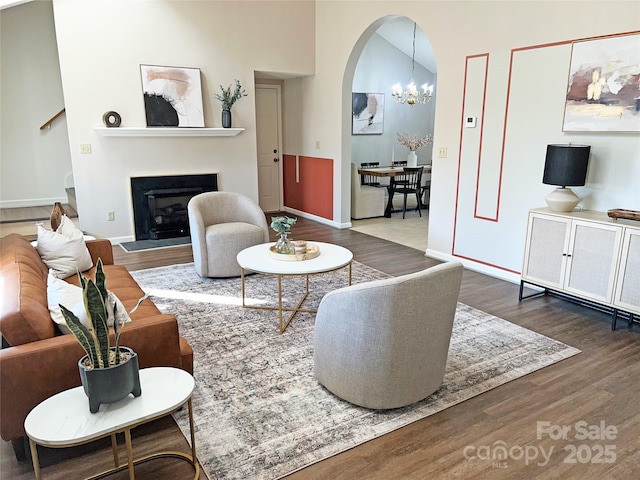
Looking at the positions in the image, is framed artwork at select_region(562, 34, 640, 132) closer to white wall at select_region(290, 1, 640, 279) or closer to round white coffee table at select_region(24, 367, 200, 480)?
white wall at select_region(290, 1, 640, 279)

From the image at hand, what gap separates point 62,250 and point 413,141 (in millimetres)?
6708

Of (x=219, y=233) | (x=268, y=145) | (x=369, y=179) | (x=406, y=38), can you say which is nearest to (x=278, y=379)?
(x=219, y=233)

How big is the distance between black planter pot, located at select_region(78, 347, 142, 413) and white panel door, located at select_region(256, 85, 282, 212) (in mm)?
6359

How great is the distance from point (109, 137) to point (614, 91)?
523 cm

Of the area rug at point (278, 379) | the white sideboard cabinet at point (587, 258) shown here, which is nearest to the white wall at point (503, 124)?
the white sideboard cabinet at point (587, 258)

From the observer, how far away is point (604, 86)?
347 centimetres

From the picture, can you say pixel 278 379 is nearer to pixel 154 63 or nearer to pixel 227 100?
pixel 227 100

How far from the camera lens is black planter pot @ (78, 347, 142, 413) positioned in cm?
161

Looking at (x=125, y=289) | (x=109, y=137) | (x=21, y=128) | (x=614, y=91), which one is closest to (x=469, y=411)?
(x=125, y=289)

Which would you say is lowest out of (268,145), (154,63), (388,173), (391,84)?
(388,173)

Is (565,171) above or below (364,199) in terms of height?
above

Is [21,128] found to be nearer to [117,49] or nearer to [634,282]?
[117,49]

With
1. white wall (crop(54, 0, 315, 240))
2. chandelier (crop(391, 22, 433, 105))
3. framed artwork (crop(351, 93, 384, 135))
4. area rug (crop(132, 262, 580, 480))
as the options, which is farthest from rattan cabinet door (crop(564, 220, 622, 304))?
framed artwork (crop(351, 93, 384, 135))

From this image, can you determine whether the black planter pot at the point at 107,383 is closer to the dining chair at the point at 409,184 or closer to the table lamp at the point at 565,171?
the table lamp at the point at 565,171
